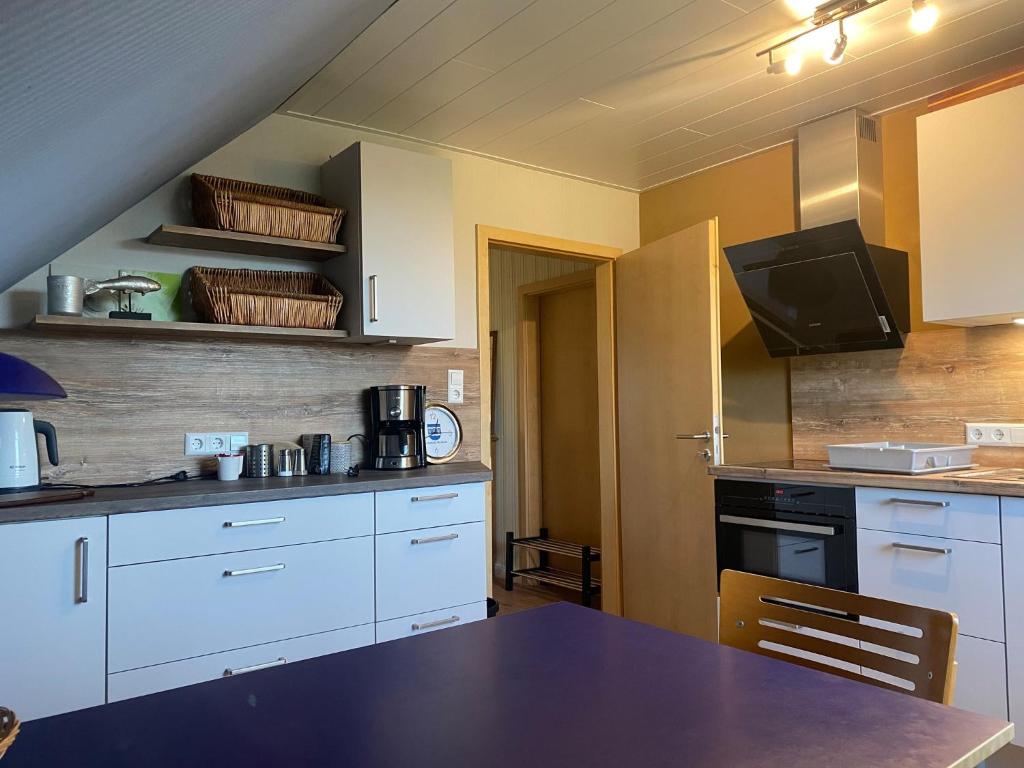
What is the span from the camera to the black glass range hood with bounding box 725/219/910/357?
2848 mm

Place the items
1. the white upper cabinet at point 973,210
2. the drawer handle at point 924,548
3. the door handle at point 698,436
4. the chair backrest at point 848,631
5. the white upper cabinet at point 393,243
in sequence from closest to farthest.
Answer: the chair backrest at point 848,631 < the drawer handle at point 924,548 < the white upper cabinet at point 973,210 < the white upper cabinet at point 393,243 < the door handle at point 698,436

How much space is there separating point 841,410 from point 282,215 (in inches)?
96.5

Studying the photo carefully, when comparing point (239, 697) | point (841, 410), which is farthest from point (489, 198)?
point (239, 697)

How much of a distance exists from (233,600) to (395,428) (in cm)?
97

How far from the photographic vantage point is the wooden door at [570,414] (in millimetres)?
4875

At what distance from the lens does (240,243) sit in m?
2.73

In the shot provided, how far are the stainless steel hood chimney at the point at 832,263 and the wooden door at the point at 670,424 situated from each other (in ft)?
0.81

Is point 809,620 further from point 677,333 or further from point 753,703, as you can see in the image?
point 677,333

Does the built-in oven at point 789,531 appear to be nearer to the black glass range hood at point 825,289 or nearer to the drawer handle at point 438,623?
the black glass range hood at point 825,289

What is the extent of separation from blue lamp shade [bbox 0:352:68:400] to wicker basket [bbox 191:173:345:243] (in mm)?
815

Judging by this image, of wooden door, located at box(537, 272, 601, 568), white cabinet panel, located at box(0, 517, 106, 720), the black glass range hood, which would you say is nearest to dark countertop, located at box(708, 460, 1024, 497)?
the black glass range hood

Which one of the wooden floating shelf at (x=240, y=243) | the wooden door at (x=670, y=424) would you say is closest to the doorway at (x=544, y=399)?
the wooden door at (x=670, y=424)

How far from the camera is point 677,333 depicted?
351cm

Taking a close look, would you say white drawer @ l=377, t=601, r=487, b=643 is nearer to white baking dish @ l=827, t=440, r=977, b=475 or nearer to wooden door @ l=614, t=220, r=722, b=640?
wooden door @ l=614, t=220, r=722, b=640
